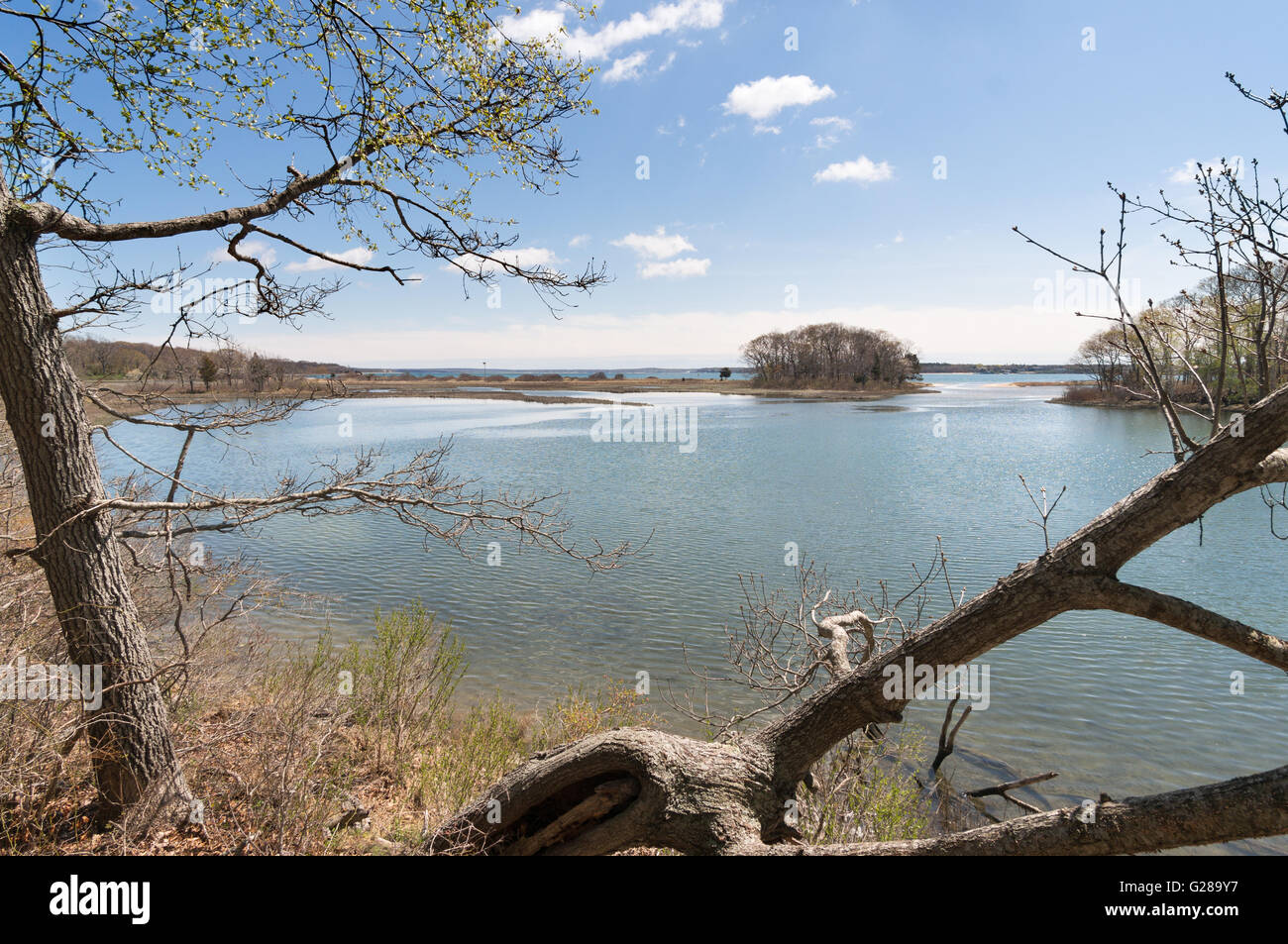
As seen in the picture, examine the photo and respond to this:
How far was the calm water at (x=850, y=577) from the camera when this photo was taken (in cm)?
879

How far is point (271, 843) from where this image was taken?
14.3 ft

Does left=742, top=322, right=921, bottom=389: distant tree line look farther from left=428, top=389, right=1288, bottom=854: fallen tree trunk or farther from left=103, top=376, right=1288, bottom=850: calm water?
left=428, top=389, right=1288, bottom=854: fallen tree trunk

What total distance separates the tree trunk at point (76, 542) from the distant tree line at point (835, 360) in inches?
4490

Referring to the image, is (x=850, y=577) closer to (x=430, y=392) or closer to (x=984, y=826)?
(x=984, y=826)

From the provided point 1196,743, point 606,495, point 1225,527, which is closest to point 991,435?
point 1225,527

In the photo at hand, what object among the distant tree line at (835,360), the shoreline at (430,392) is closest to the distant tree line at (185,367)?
the shoreline at (430,392)

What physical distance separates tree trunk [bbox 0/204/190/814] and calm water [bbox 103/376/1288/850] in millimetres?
5592

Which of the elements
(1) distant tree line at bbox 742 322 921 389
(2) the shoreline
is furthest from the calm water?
(1) distant tree line at bbox 742 322 921 389

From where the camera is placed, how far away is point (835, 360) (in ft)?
384

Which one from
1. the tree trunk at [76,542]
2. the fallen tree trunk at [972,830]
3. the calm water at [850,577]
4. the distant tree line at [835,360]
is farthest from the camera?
the distant tree line at [835,360]

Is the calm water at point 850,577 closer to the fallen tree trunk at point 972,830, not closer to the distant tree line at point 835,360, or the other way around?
the fallen tree trunk at point 972,830

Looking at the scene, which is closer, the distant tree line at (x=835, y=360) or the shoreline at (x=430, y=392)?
the shoreline at (x=430, y=392)

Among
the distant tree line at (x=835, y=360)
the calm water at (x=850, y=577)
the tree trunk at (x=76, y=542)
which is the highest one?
the distant tree line at (x=835, y=360)

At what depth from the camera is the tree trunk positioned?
13.1 feet
